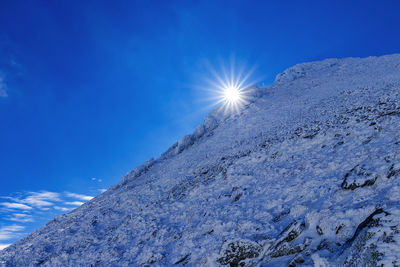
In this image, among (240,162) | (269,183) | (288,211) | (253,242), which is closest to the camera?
(253,242)

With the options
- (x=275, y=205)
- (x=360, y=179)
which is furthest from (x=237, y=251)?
(x=360, y=179)

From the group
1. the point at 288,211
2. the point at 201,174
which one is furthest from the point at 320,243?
the point at 201,174

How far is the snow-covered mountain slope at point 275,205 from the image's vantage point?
20.7 ft

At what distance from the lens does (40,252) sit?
1750cm

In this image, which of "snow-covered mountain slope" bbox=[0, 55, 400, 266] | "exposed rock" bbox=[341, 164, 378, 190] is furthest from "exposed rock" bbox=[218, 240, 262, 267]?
"exposed rock" bbox=[341, 164, 378, 190]

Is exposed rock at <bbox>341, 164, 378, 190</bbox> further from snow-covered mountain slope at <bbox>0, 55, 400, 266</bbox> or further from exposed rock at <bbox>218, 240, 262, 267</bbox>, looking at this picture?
exposed rock at <bbox>218, 240, 262, 267</bbox>

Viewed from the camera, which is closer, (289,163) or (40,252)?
(289,163)

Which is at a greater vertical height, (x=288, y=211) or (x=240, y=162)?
(x=240, y=162)

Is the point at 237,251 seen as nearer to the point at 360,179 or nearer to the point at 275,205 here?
the point at 275,205

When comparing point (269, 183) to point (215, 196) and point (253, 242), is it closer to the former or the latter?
point (215, 196)

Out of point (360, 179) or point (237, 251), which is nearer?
point (237, 251)

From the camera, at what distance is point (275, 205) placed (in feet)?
36.5

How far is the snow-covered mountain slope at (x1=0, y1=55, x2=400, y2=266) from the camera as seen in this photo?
6.32m

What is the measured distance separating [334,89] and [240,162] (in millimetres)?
22251
